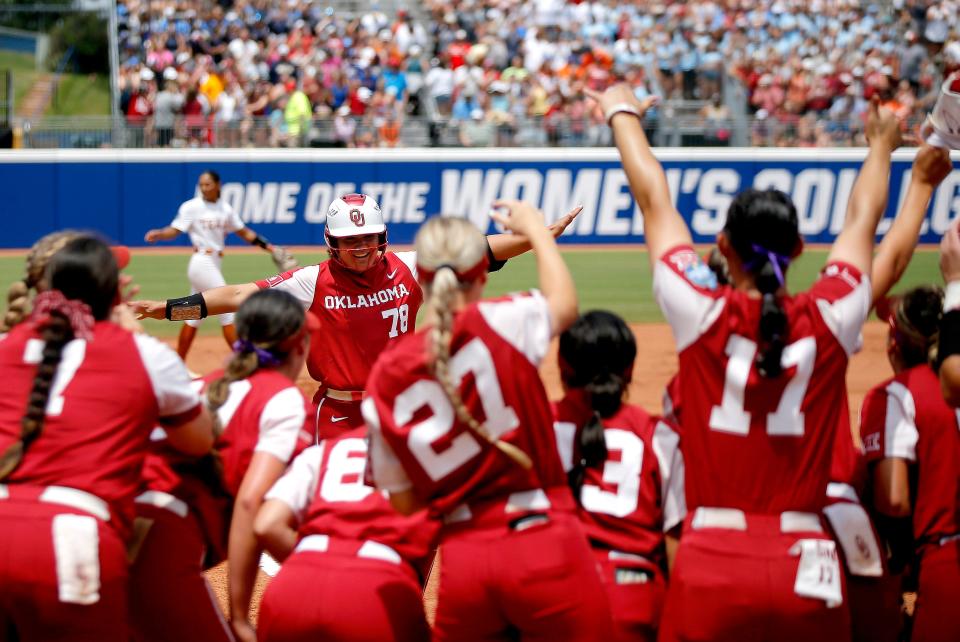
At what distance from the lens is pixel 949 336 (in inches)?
141

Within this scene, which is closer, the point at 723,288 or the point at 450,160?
the point at 723,288

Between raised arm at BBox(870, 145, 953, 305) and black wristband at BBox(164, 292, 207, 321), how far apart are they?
336 cm

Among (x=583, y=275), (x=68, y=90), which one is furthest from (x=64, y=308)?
(x=68, y=90)

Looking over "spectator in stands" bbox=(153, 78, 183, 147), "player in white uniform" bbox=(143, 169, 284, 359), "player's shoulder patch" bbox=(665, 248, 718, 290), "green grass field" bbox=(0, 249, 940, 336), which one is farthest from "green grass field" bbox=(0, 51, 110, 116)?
"player's shoulder patch" bbox=(665, 248, 718, 290)

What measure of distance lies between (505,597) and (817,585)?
90cm

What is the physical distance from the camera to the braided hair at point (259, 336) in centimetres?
388

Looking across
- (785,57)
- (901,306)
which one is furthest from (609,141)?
(901,306)

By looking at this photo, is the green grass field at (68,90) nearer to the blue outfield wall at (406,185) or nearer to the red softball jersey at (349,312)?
the blue outfield wall at (406,185)

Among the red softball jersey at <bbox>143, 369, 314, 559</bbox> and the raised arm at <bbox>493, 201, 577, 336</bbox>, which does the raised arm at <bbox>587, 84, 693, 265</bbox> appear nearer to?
the raised arm at <bbox>493, 201, 577, 336</bbox>

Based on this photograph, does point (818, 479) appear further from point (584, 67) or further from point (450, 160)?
point (584, 67)

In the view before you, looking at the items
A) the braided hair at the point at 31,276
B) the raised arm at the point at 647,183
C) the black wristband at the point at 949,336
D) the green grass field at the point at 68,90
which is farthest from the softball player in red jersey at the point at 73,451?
the green grass field at the point at 68,90

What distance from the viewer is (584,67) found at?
80.3ft

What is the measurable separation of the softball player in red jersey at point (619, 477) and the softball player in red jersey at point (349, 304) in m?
2.58

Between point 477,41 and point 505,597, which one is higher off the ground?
point 477,41
